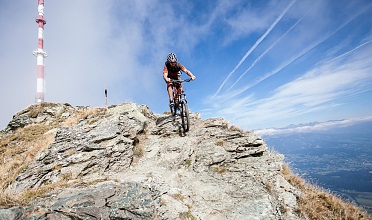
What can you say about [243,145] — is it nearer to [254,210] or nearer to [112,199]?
[254,210]

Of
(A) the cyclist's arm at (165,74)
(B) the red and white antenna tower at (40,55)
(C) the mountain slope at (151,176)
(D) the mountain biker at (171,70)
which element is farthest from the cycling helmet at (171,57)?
(B) the red and white antenna tower at (40,55)

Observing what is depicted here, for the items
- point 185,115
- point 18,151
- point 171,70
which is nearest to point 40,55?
point 18,151

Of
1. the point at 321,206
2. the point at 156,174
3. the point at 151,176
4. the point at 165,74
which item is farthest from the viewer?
the point at 165,74

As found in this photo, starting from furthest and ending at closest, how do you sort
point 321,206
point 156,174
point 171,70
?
point 171,70
point 156,174
point 321,206

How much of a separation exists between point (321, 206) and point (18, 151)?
59.4 ft

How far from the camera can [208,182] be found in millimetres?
7672

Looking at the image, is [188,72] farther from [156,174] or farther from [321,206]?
[321,206]

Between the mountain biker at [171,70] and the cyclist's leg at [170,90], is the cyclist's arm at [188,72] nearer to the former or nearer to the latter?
the mountain biker at [171,70]

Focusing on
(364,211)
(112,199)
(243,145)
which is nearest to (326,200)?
(364,211)

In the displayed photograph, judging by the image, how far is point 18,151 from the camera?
13.8 metres

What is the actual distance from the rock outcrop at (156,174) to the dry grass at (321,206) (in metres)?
0.36

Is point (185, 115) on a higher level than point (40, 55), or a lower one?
lower

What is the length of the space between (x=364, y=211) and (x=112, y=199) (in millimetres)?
8496

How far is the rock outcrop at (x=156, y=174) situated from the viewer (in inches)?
213
